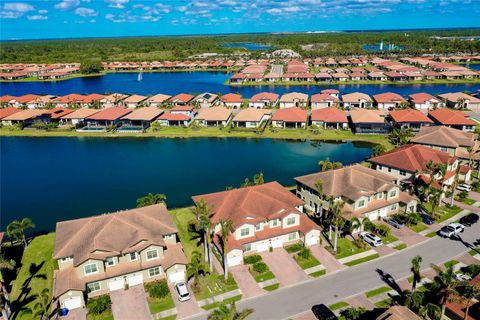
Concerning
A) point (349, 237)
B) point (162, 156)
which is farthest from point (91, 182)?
point (349, 237)

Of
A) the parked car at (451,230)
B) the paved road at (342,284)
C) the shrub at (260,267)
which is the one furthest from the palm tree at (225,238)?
the parked car at (451,230)

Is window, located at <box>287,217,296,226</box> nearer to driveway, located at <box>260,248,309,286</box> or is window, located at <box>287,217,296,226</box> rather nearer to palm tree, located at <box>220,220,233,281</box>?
driveway, located at <box>260,248,309,286</box>

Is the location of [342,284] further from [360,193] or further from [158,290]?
[158,290]

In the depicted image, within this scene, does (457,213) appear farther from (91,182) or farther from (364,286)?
(91,182)

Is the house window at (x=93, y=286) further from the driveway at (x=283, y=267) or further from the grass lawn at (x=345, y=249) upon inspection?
the grass lawn at (x=345, y=249)

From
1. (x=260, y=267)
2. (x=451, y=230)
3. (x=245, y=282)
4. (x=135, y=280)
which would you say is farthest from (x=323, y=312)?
(x=451, y=230)
